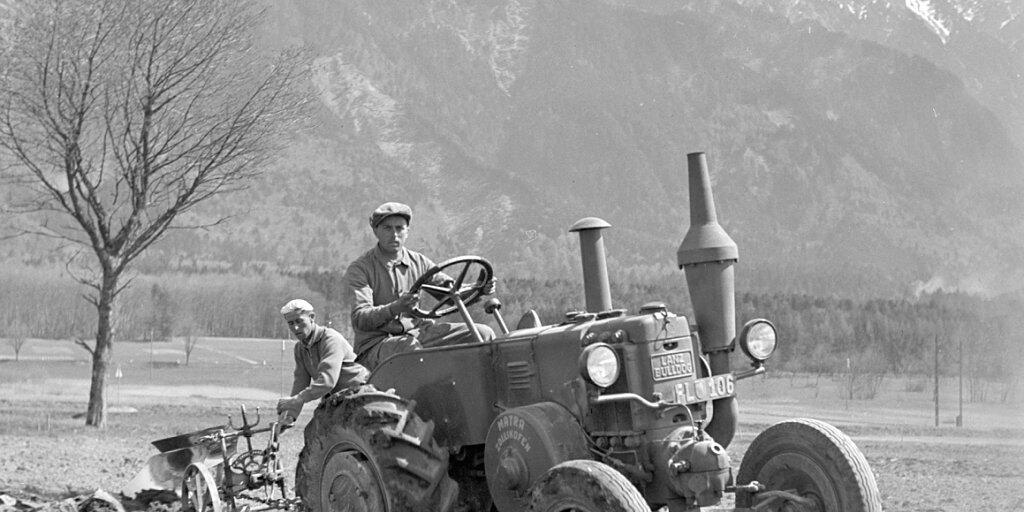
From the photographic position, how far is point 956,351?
50.6m

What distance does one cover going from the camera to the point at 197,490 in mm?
8805

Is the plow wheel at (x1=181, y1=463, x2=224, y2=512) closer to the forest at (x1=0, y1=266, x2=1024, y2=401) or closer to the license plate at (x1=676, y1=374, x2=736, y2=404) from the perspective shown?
the license plate at (x1=676, y1=374, x2=736, y2=404)

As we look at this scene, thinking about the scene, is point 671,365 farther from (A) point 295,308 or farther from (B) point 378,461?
(A) point 295,308

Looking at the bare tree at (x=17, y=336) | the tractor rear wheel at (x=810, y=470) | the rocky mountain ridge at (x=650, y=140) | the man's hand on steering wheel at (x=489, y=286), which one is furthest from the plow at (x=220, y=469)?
the rocky mountain ridge at (x=650, y=140)

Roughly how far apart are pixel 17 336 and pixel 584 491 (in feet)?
182

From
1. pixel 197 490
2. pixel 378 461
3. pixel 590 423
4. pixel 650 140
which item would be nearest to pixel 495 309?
pixel 378 461

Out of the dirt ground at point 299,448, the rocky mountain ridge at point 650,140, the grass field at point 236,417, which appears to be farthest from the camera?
the rocky mountain ridge at point 650,140

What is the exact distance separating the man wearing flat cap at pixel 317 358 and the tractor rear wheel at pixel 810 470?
2758 millimetres

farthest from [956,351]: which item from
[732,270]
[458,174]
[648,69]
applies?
[648,69]

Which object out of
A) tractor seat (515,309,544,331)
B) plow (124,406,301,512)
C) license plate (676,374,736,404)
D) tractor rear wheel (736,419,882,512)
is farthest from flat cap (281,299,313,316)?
tractor rear wheel (736,419,882,512)

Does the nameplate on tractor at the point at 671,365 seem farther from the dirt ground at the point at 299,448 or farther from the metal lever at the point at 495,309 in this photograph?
the dirt ground at the point at 299,448

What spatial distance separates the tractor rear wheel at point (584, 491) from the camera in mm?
5695

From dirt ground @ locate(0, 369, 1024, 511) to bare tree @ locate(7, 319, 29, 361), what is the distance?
18.9 metres

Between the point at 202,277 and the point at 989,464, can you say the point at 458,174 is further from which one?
the point at 989,464
